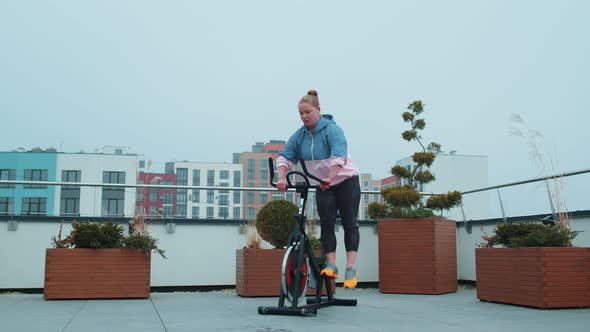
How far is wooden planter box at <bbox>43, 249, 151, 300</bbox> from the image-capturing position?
5.21 meters

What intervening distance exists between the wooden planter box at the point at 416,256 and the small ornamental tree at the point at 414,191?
213 mm

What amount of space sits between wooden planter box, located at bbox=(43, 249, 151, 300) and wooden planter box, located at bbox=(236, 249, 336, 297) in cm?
94

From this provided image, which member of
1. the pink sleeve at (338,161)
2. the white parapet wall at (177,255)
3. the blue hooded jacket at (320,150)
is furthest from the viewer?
the white parapet wall at (177,255)

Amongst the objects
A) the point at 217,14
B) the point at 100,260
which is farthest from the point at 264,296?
the point at 217,14

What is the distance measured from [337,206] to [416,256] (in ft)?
7.20

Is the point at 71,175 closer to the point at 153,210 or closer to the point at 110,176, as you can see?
the point at 110,176

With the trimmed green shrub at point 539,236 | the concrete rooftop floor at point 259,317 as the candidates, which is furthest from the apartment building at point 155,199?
the trimmed green shrub at point 539,236

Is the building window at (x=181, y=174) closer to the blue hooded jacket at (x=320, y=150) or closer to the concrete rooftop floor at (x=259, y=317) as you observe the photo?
the concrete rooftop floor at (x=259, y=317)

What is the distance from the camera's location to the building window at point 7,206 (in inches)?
250

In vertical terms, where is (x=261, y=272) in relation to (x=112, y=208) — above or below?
below

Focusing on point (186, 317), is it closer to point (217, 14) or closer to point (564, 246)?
point (564, 246)

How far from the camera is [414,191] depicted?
21.8ft

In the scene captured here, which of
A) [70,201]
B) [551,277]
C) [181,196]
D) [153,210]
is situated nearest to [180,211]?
[181,196]

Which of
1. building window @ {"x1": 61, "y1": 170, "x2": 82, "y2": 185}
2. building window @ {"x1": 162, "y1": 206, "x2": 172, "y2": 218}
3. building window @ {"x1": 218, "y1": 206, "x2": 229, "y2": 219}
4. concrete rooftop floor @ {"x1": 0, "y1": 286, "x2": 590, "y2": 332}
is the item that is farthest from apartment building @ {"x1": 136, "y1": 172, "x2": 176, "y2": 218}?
building window @ {"x1": 61, "y1": 170, "x2": 82, "y2": 185}
